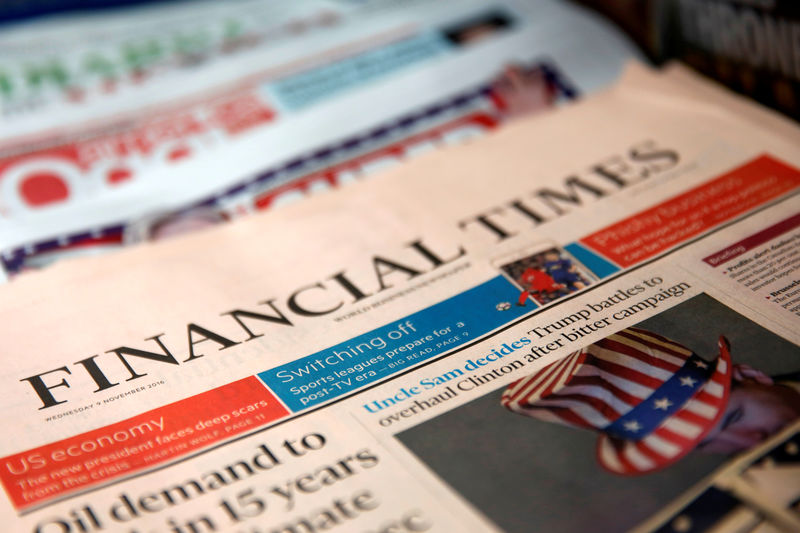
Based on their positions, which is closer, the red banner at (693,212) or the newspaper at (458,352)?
the newspaper at (458,352)

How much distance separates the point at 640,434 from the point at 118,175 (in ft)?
1.40

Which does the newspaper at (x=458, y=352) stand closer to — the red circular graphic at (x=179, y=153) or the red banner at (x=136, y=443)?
the red banner at (x=136, y=443)

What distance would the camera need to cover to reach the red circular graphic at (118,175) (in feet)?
1.89

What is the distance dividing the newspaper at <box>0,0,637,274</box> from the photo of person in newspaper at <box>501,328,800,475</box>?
0.25 meters

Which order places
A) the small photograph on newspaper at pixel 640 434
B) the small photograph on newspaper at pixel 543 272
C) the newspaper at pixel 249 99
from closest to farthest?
1. the small photograph on newspaper at pixel 640 434
2. the small photograph on newspaper at pixel 543 272
3. the newspaper at pixel 249 99

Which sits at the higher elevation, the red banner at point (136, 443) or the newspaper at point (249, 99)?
the newspaper at point (249, 99)

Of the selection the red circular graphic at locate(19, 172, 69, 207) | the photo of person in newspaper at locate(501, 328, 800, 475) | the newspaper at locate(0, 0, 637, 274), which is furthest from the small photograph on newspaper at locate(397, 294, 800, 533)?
the red circular graphic at locate(19, 172, 69, 207)

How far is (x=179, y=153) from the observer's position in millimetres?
592

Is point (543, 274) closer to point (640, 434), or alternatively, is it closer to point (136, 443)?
point (640, 434)

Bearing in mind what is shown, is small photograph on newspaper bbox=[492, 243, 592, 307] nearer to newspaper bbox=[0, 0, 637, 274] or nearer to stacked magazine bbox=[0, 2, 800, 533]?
stacked magazine bbox=[0, 2, 800, 533]

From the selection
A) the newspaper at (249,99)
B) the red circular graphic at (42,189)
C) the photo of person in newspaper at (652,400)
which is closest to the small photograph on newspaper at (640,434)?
the photo of person in newspaper at (652,400)

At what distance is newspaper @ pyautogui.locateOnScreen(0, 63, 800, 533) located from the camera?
0.33 m

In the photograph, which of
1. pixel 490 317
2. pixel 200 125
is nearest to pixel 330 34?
pixel 200 125

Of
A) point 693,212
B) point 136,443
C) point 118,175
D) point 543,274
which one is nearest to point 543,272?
point 543,274
